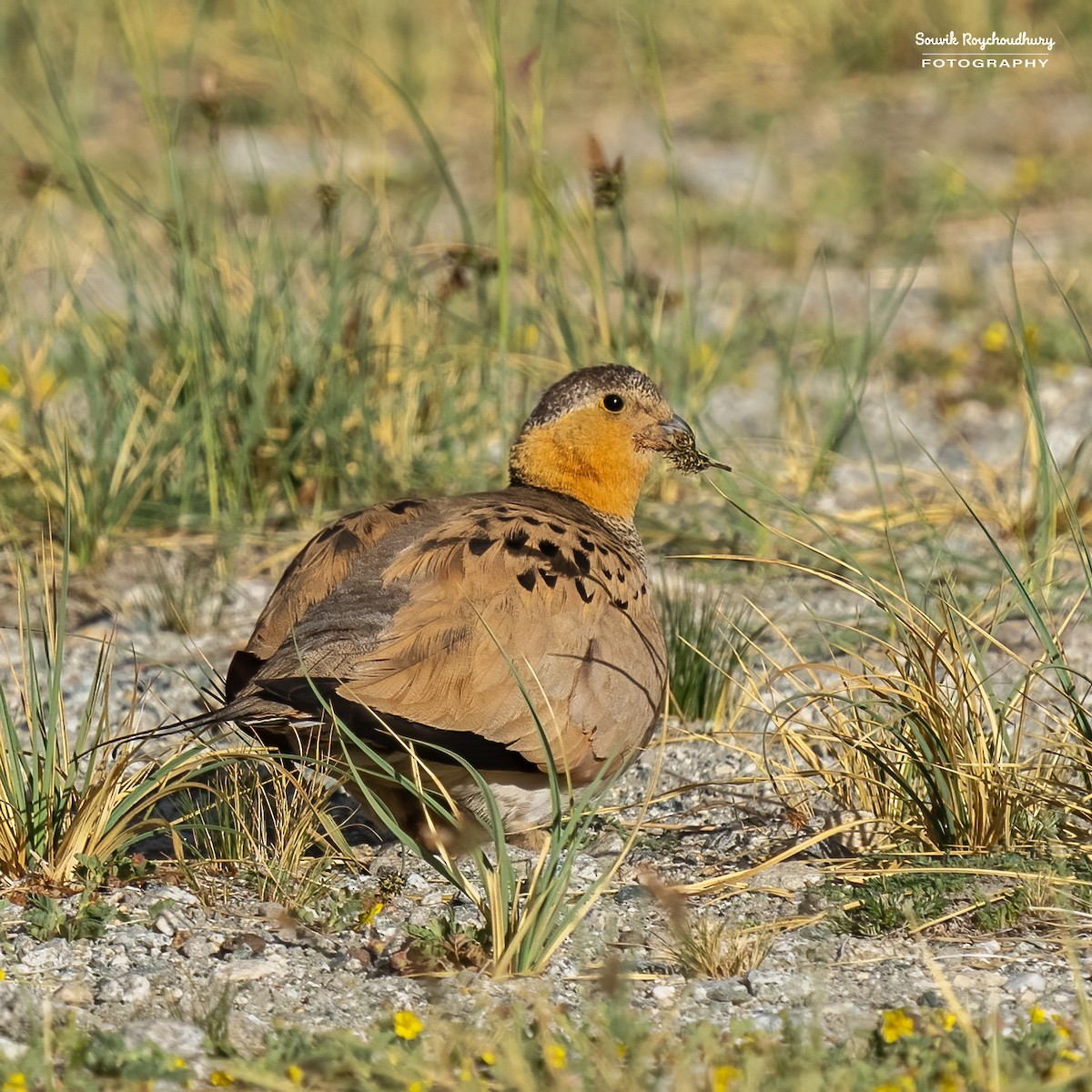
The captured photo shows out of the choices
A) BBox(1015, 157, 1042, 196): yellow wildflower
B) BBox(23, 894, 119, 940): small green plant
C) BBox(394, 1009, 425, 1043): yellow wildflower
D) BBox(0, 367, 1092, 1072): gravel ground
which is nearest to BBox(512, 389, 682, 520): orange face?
BBox(0, 367, 1092, 1072): gravel ground

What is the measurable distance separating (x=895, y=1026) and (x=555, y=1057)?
0.62 metres

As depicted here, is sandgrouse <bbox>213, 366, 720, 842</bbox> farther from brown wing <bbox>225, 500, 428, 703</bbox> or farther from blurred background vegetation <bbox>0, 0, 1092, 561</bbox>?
blurred background vegetation <bbox>0, 0, 1092, 561</bbox>

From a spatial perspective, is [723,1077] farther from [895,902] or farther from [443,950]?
[895,902]

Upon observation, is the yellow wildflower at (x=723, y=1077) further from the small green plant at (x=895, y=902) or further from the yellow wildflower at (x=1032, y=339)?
the yellow wildflower at (x=1032, y=339)

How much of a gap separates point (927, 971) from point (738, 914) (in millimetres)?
470

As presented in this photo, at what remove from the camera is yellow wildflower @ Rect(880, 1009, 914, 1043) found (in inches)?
113

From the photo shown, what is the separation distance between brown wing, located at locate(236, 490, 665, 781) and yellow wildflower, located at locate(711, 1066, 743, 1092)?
101 cm

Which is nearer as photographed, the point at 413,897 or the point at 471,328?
the point at 413,897

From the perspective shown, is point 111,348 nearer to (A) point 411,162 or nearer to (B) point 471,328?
(B) point 471,328

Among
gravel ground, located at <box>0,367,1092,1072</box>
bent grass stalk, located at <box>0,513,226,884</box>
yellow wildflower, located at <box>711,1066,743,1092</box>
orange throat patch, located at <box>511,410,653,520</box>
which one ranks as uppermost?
orange throat patch, located at <box>511,410,653,520</box>

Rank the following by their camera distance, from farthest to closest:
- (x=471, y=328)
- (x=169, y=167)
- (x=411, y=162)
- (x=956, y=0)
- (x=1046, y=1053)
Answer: (x=956, y=0)
(x=411, y=162)
(x=471, y=328)
(x=169, y=167)
(x=1046, y=1053)

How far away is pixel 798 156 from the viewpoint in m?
10.3

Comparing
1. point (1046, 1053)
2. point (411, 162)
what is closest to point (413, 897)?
point (1046, 1053)

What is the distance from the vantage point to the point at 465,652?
12.4ft
